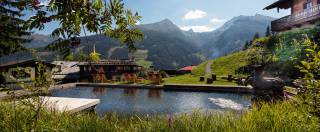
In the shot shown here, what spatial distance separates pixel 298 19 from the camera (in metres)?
30.3

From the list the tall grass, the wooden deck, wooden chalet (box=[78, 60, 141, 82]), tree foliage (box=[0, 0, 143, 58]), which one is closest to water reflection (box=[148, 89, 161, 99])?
the wooden deck

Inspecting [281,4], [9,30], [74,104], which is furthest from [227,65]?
[74,104]

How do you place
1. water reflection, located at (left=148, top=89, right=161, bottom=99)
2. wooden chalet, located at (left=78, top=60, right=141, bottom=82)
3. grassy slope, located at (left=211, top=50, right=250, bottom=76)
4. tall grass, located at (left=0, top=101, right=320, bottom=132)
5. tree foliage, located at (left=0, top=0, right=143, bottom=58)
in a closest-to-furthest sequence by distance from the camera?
tree foliage, located at (left=0, top=0, right=143, bottom=58)
tall grass, located at (left=0, top=101, right=320, bottom=132)
water reflection, located at (left=148, top=89, right=161, bottom=99)
grassy slope, located at (left=211, top=50, right=250, bottom=76)
wooden chalet, located at (left=78, top=60, right=141, bottom=82)

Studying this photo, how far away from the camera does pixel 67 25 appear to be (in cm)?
323

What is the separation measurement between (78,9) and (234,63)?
142ft

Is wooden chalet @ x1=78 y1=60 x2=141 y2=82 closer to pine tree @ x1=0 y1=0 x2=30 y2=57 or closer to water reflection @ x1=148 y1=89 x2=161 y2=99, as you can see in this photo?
pine tree @ x1=0 y1=0 x2=30 y2=57

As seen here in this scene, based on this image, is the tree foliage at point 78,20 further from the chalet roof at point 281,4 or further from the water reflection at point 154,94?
the chalet roof at point 281,4

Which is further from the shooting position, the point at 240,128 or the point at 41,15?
the point at 240,128

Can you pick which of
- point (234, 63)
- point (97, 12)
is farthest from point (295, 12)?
point (97, 12)

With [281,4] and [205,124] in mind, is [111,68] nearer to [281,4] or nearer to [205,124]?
[281,4]

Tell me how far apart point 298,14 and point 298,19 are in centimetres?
59

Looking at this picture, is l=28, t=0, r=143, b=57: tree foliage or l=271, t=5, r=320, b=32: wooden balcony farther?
l=271, t=5, r=320, b=32: wooden balcony

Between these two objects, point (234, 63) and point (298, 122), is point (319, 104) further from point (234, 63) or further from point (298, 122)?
point (234, 63)

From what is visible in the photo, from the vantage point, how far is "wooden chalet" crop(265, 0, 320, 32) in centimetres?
2723
